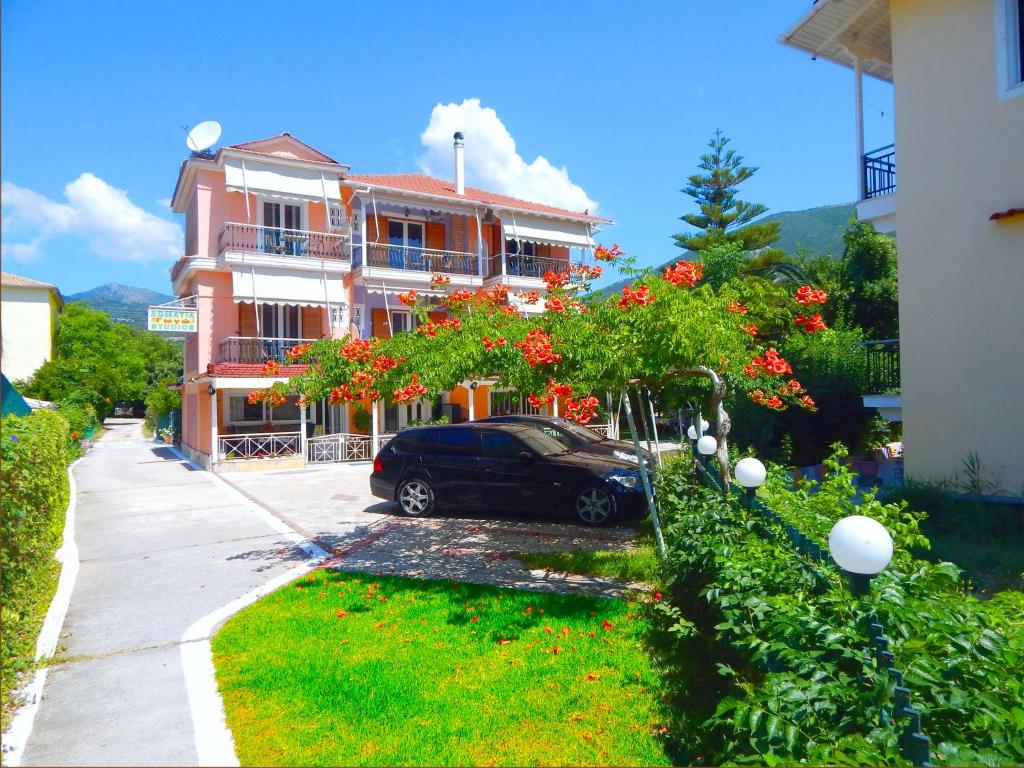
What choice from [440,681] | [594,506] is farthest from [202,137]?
[440,681]

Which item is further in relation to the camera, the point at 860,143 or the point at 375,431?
the point at 375,431

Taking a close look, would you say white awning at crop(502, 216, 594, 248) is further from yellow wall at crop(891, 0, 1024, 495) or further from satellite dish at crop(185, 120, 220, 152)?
yellow wall at crop(891, 0, 1024, 495)

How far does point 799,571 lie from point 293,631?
4.04 meters

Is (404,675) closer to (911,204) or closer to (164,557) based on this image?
(164,557)

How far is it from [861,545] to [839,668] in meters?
0.76

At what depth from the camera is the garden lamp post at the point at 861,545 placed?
2.84 meters

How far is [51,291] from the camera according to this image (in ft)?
145

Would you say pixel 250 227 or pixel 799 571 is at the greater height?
pixel 250 227

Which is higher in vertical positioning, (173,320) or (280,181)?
(280,181)

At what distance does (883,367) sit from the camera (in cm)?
1194

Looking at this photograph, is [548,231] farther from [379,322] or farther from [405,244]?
[379,322]

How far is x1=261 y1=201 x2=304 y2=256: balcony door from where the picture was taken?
2158 centimetres

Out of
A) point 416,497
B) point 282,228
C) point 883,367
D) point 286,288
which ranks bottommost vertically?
point 416,497

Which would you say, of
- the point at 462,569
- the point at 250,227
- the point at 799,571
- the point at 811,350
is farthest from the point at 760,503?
the point at 250,227
